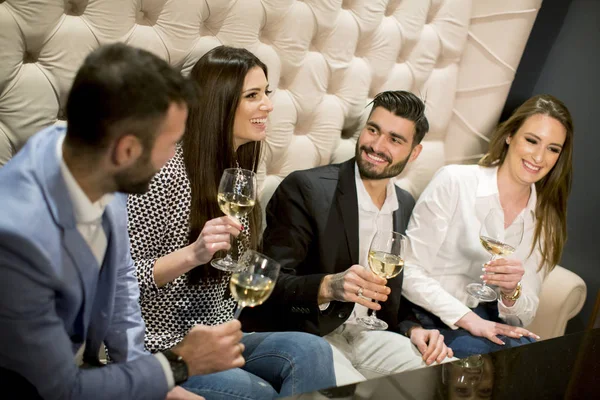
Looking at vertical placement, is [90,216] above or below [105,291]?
above

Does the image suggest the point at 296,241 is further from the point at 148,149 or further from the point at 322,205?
the point at 148,149

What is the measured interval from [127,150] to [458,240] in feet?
5.50

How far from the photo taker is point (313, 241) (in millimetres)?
2150

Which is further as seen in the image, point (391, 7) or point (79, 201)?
point (391, 7)

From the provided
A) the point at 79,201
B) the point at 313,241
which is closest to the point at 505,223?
the point at 313,241

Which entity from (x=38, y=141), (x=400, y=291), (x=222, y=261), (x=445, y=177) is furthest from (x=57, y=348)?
(x=445, y=177)

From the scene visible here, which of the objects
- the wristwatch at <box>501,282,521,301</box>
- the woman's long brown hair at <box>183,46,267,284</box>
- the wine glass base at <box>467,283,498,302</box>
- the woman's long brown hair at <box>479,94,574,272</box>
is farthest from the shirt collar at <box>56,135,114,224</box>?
the woman's long brown hair at <box>479,94,574,272</box>

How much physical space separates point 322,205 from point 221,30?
0.67 meters

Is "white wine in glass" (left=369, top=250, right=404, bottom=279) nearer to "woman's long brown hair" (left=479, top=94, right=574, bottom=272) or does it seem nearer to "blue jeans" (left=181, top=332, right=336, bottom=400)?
"blue jeans" (left=181, top=332, right=336, bottom=400)

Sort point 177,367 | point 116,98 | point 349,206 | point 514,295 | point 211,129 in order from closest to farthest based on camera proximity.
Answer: point 116,98, point 177,367, point 211,129, point 349,206, point 514,295

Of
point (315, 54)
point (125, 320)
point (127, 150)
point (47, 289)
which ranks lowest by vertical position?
point (125, 320)

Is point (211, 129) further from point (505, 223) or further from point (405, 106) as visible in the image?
point (505, 223)

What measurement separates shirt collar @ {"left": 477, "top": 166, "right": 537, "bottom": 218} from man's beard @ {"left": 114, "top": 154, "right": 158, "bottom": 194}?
167 centimetres

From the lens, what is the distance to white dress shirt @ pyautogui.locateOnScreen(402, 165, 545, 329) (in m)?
2.39
